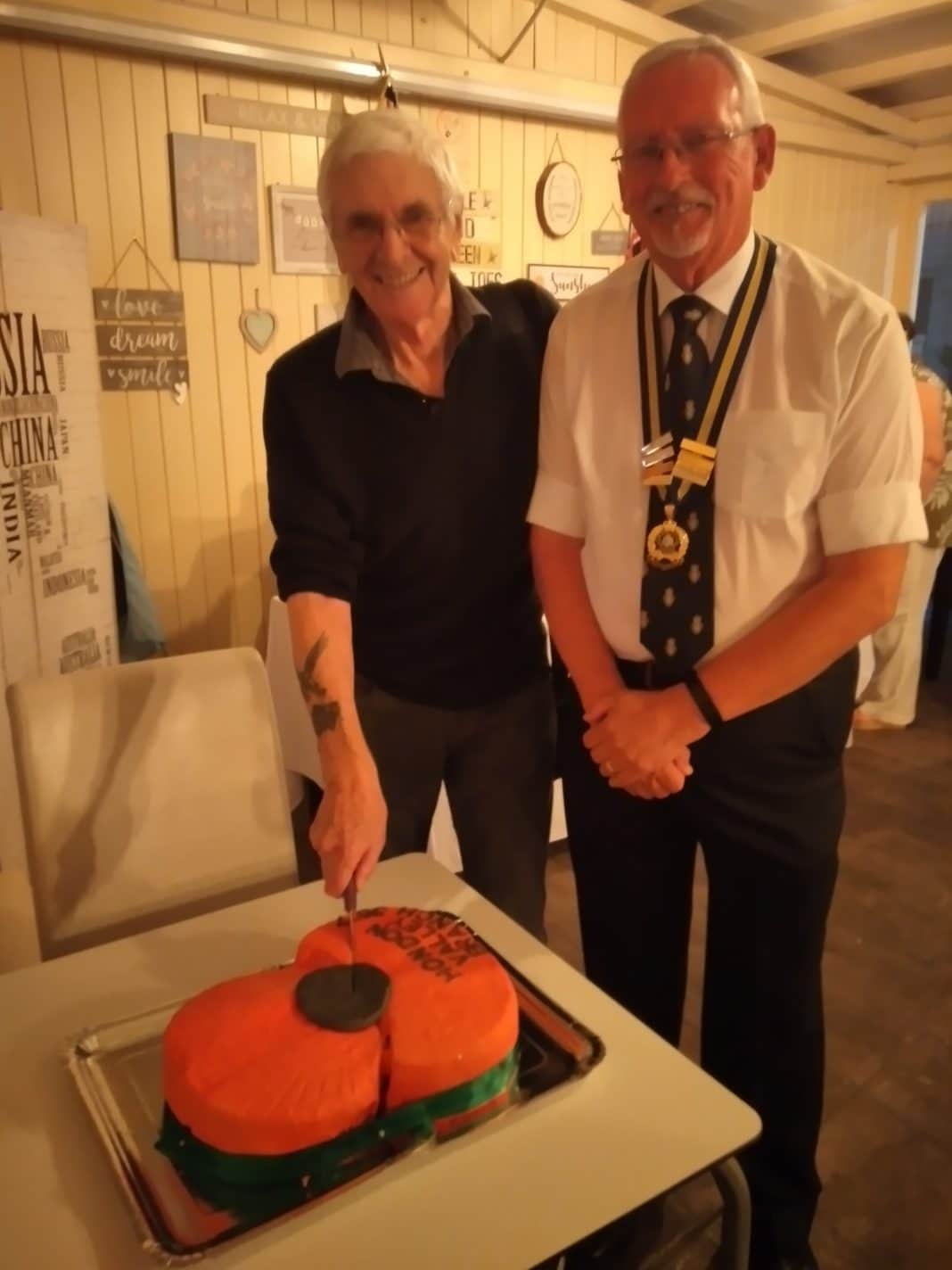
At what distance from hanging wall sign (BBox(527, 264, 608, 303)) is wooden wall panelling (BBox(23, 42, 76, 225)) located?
141 cm

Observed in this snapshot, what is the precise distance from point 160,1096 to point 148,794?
605 mm

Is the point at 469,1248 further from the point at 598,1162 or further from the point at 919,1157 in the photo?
the point at 919,1157

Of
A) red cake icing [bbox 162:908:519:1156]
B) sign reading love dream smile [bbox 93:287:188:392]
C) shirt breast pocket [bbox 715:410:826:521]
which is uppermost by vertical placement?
sign reading love dream smile [bbox 93:287:188:392]

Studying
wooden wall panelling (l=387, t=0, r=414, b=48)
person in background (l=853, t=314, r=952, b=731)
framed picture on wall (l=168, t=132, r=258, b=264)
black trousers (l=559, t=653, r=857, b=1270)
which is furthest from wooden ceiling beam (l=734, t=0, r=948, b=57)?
black trousers (l=559, t=653, r=857, b=1270)

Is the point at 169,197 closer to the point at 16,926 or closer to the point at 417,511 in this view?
the point at 417,511

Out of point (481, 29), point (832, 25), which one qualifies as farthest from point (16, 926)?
Result: point (832, 25)

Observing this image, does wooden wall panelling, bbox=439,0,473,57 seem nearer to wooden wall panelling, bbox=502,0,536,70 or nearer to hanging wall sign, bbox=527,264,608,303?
wooden wall panelling, bbox=502,0,536,70

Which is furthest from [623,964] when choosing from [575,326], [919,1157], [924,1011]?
[924,1011]

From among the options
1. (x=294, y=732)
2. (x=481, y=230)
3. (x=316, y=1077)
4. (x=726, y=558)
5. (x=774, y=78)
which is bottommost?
(x=294, y=732)

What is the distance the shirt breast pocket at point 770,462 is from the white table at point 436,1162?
0.57 meters

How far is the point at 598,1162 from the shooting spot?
0.82m

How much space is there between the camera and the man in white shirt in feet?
3.86

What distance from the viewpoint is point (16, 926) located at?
191cm

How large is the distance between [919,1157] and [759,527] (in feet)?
4.23
